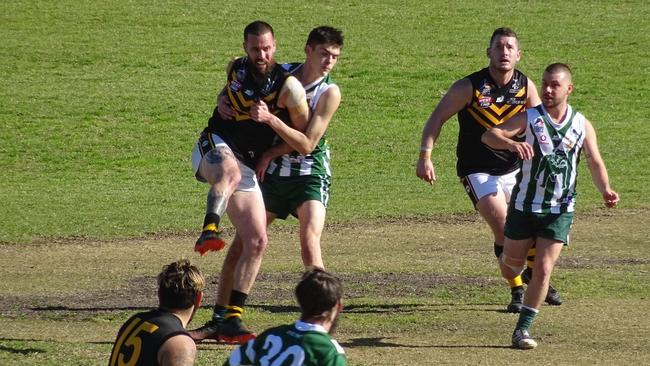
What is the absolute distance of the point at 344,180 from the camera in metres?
18.2

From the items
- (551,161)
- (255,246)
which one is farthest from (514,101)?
(255,246)

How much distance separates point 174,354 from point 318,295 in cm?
103

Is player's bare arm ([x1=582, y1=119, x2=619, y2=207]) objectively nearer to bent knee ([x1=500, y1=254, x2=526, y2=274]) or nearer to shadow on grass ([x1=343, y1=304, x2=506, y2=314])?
bent knee ([x1=500, y1=254, x2=526, y2=274])

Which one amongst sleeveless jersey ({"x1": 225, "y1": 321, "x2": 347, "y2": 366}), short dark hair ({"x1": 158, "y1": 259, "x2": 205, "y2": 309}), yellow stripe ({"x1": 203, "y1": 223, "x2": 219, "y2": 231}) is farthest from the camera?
yellow stripe ({"x1": 203, "y1": 223, "x2": 219, "y2": 231})

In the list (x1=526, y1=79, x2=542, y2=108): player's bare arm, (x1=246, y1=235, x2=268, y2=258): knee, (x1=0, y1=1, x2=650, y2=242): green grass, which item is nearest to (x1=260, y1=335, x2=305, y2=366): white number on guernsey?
(x1=246, y1=235, x2=268, y2=258): knee

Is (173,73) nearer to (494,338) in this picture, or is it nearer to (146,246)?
(146,246)

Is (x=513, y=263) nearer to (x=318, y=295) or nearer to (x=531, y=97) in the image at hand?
(x=531, y=97)

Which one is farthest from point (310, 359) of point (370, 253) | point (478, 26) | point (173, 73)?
point (478, 26)

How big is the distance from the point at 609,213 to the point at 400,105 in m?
8.44

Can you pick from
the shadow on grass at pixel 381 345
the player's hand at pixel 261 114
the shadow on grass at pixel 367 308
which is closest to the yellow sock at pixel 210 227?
the player's hand at pixel 261 114

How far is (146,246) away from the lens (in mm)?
13672

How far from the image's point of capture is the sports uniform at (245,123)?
9.08 meters

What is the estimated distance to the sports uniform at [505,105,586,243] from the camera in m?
8.82

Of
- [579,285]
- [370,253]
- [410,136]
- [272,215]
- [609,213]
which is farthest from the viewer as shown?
[410,136]
